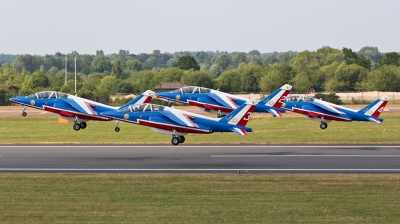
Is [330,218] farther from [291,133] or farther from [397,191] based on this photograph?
[291,133]

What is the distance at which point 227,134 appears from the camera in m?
55.0

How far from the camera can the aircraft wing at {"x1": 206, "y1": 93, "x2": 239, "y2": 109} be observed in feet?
190

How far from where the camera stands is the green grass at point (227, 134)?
167ft

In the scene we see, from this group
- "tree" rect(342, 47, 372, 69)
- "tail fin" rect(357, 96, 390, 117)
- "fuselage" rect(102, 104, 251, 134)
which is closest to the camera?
"fuselage" rect(102, 104, 251, 134)

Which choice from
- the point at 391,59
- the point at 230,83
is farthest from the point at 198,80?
the point at 391,59

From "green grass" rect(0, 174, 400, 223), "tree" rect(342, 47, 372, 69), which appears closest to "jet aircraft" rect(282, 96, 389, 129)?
"green grass" rect(0, 174, 400, 223)

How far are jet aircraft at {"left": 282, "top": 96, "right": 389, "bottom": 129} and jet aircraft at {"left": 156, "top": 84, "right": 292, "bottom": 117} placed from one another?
3.43 ft

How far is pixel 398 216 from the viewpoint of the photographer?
24.3 m

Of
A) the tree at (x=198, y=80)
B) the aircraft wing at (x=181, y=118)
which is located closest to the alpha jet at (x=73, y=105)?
the aircraft wing at (x=181, y=118)

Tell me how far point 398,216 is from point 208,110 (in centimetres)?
3551

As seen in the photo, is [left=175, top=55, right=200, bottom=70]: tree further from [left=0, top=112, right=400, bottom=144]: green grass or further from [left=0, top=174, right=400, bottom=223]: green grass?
[left=0, top=174, right=400, bottom=223]: green grass

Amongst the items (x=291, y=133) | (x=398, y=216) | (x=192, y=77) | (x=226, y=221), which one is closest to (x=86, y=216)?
(x=226, y=221)

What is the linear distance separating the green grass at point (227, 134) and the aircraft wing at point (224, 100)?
2.90 metres

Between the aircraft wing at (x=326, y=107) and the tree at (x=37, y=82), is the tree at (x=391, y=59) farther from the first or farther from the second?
the aircraft wing at (x=326, y=107)
